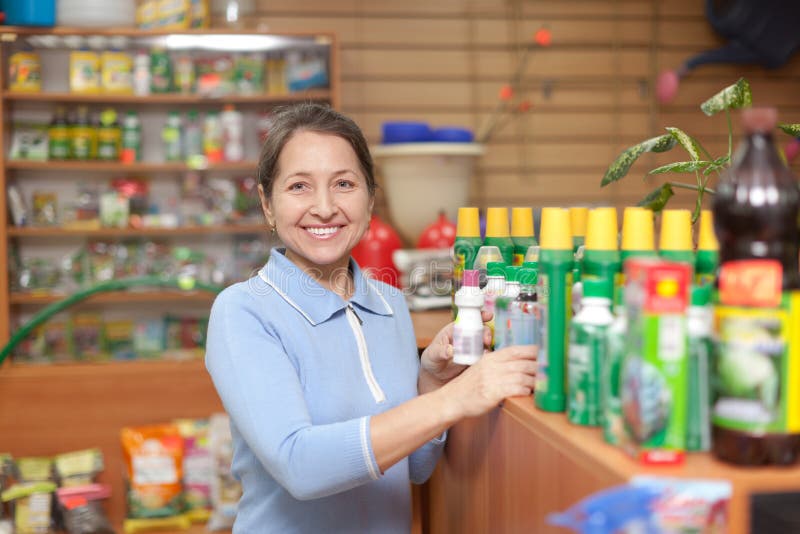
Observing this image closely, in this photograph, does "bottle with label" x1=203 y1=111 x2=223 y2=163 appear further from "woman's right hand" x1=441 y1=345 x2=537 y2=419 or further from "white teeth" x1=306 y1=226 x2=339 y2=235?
"woman's right hand" x1=441 y1=345 x2=537 y2=419

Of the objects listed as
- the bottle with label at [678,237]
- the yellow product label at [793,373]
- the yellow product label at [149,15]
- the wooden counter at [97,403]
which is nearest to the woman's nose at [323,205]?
the bottle with label at [678,237]

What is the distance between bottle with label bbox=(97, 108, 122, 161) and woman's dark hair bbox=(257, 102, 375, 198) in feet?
10.9

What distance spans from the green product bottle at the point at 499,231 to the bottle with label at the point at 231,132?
10.7 feet

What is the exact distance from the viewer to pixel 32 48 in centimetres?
462

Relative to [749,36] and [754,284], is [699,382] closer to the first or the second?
[754,284]

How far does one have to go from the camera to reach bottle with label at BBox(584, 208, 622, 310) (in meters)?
1.13

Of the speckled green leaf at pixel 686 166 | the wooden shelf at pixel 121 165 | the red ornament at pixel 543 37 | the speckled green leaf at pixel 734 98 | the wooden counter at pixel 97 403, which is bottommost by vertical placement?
the wooden counter at pixel 97 403

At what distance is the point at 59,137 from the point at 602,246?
4.19m

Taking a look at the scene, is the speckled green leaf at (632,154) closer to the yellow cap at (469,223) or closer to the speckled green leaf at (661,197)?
the speckled green leaf at (661,197)

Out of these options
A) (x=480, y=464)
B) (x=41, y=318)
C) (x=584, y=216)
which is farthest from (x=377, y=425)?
(x=41, y=318)

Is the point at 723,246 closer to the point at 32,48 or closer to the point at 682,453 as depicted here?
the point at 682,453

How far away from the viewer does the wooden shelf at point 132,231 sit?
4.57 m

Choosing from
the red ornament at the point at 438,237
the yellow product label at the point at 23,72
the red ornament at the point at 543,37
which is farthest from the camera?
the red ornament at the point at 543,37

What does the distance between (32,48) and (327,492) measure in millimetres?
4176
